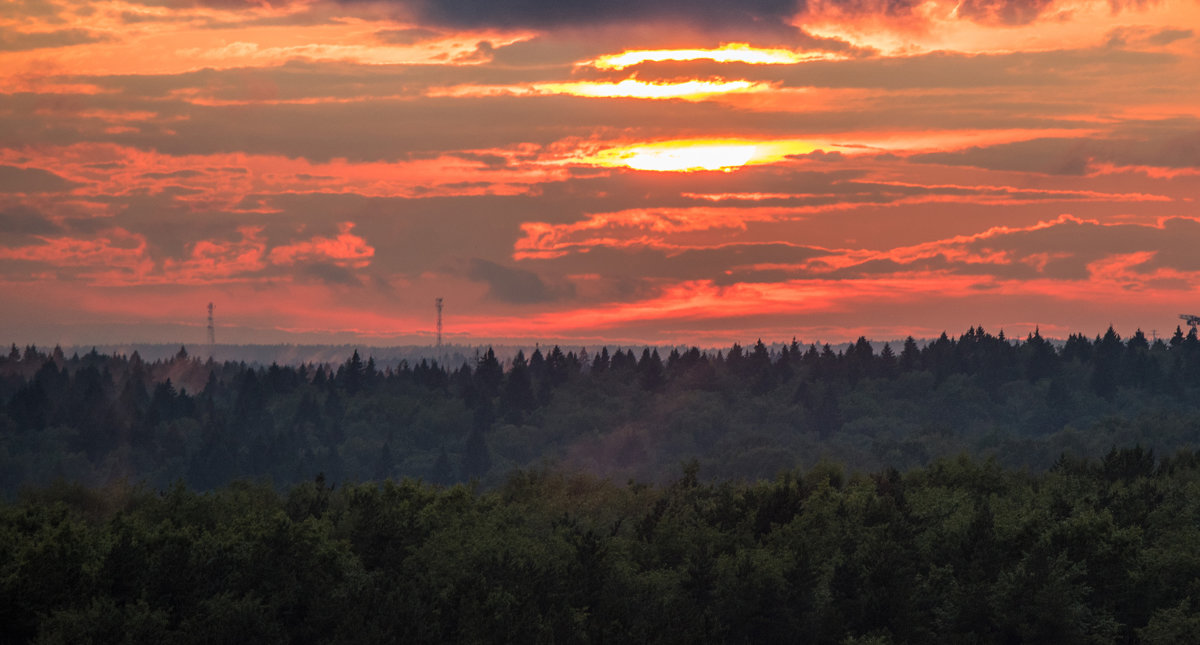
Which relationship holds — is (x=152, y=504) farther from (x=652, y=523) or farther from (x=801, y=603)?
(x=801, y=603)

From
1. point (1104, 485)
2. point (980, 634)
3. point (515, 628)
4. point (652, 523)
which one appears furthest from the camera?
point (1104, 485)

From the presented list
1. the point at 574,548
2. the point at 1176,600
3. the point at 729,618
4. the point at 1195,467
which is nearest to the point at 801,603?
the point at 729,618

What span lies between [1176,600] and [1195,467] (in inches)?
2713

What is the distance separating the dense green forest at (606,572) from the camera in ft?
327

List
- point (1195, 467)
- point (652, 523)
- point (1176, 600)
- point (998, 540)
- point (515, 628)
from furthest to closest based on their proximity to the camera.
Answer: point (1195, 467) → point (652, 523) → point (998, 540) → point (1176, 600) → point (515, 628)

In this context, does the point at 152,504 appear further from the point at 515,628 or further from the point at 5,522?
the point at 515,628

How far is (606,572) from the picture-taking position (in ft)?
382

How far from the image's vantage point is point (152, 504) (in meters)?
144

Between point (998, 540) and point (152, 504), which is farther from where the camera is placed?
point (152, 504)

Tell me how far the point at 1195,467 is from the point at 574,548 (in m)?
91.3

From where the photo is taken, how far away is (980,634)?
111 meters

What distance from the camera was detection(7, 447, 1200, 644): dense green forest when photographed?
99812 mm

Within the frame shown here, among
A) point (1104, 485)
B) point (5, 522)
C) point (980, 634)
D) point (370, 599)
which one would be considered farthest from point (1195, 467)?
point (5, 522)

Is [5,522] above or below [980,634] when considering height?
above
